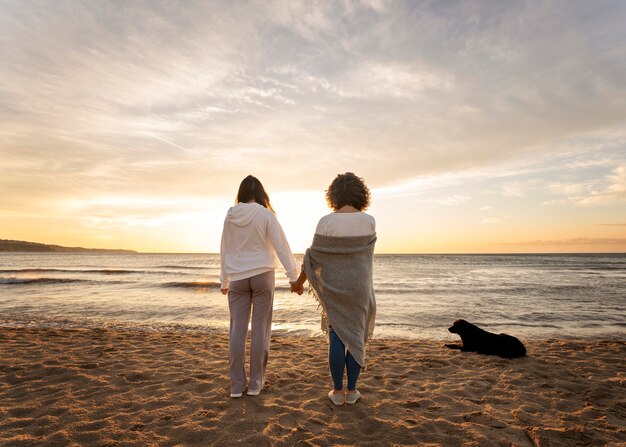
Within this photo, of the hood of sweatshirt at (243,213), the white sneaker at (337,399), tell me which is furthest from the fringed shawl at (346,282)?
the hood of sweatshirt at (243,213)

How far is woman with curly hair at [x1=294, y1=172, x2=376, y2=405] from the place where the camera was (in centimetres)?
318

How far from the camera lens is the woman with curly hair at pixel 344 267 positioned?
3184 mm

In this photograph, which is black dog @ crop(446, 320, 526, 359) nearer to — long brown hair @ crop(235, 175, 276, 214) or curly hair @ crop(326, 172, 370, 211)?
curly hair @ crop(326, 172, 370, 211)

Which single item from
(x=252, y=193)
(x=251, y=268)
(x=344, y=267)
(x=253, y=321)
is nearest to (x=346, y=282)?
(x=344, y=267)

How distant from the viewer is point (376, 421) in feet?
10.1

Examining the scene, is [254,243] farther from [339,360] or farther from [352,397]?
[352,397]

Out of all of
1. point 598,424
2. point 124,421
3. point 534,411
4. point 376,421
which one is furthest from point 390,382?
point 124,421

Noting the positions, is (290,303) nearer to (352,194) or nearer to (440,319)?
(440,319)

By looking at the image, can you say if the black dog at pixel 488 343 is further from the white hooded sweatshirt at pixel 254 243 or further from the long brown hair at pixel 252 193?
the long brown hair at pixel 252 193

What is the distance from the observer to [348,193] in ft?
10.5

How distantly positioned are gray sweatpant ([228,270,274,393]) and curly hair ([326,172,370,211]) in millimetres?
949

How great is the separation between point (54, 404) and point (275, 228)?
8.58ft

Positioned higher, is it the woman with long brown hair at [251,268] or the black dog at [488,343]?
the woman with long brown hair at [251,268]

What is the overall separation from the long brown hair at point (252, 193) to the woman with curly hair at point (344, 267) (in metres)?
0.69
